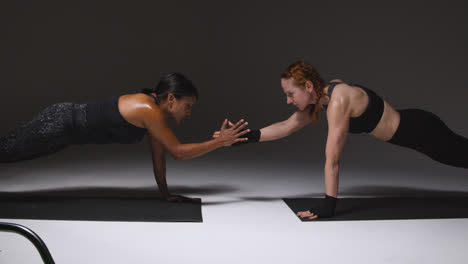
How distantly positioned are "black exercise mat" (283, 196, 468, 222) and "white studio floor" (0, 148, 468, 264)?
0.11 metres

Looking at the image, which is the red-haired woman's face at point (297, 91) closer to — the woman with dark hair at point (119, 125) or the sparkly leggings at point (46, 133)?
the woman with dark hair at point (119, 125)

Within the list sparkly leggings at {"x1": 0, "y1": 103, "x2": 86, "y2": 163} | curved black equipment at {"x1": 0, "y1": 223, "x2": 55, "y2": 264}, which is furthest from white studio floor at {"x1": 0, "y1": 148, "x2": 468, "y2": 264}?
curved black equipment at {"x1": 0, "y1": 223, "x2": 55, "y2": 264}

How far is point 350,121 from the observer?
12.5 ft

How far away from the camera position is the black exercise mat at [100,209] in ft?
11.4

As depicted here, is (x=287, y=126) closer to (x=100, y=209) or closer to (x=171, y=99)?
(x=171, y=99)

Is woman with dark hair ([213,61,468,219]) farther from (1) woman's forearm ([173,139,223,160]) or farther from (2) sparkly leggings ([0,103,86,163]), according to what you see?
(2) sparkly leggings ([0,103,86,163])

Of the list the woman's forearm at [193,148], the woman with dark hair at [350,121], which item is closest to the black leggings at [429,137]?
the woman with dark hair at [350,121]

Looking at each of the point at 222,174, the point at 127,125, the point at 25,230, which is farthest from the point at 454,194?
the point at 25,230

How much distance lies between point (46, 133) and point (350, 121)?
7.95ft

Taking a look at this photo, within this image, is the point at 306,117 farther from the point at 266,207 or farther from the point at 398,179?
the point at 398,179

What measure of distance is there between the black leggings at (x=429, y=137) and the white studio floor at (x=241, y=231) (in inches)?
26.2

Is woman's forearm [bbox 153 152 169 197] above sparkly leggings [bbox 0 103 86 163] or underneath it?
underneath

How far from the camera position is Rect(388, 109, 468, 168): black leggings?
394 centimetres

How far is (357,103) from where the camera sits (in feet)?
12.1
